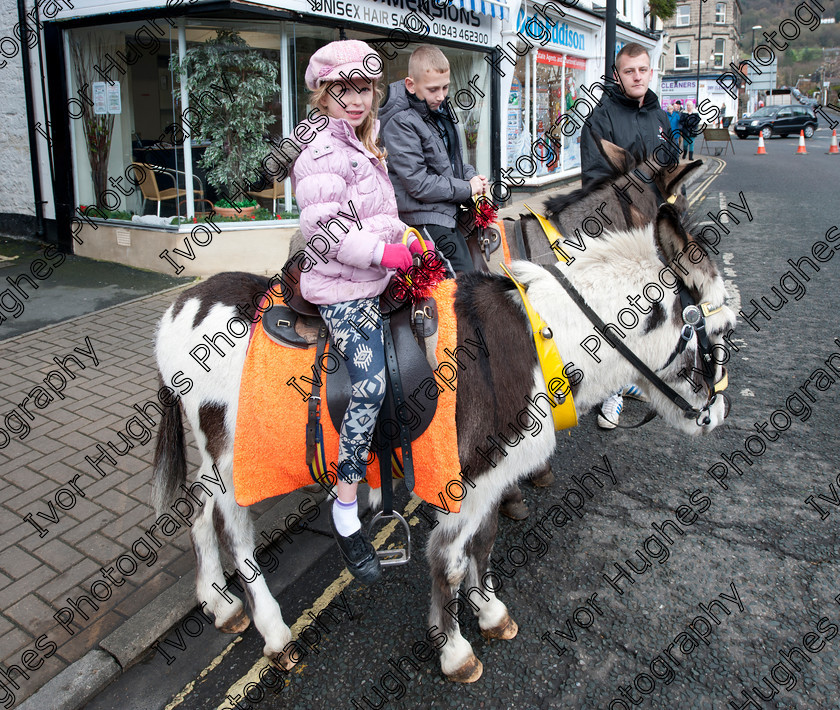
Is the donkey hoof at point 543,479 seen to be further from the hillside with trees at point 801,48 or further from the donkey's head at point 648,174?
the hillside with trees at point 801,48

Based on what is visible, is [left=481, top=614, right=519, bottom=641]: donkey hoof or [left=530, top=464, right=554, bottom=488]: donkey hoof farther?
[left=530, top=464, right=554, bottom=488]: donkey hoof

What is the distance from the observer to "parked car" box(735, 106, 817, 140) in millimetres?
35500

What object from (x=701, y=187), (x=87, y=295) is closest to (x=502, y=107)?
A: (x=701, y=187)

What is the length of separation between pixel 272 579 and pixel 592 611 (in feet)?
5.35

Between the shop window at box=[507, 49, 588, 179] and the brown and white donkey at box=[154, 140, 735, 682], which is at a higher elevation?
the shop window at box=[507, 49, 588, 179]

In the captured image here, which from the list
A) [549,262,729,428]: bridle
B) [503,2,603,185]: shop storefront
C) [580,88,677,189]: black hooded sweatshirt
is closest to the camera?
[549,262,729,428]: bridle

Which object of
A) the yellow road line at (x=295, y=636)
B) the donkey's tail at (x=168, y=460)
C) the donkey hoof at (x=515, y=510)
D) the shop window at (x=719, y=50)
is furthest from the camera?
the shop window at (x=719, y=50)

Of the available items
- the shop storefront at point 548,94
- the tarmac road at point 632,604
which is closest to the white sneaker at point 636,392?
the tarmac road at point 632,604

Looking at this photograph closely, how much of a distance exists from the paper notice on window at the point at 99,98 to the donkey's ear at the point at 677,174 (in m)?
8.52

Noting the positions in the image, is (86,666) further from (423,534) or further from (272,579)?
(423,534)

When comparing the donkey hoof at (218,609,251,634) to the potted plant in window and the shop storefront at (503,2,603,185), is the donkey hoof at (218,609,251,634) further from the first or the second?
the shop storefront at (503,2,603,185)

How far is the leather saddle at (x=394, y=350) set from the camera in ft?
7.69

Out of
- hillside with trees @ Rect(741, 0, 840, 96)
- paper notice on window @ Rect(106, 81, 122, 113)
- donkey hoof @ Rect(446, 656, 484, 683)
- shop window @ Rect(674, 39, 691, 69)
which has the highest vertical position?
hillside with trees @ Rect(741, 0, 840, 96)

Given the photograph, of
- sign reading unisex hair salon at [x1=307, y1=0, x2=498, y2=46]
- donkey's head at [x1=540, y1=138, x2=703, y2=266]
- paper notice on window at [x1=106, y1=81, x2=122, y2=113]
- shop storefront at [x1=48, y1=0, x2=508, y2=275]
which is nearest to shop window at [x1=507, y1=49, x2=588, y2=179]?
sign reading unisex hair salon at [x1=307, y1=0, x2=498, y2=46]
